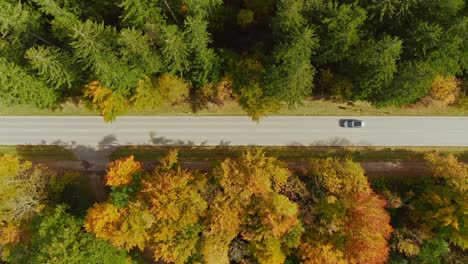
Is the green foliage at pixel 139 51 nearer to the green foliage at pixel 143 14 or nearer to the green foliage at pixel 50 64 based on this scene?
the green foliage at pixel 143 14

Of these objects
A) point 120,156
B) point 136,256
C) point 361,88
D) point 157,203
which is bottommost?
point 136,256

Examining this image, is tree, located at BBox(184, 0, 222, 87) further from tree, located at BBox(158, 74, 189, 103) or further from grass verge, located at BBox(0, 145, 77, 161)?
grass verge, located at BBox(0, 145, 77, 161)

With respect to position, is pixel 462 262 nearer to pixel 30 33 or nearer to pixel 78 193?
pixel 78 193

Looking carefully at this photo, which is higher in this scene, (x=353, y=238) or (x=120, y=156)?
(x=120, y=156)

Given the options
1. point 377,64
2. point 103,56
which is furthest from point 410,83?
point 103,56

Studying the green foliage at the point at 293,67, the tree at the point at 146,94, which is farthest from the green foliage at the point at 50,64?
the green foliage at the point at 293,67

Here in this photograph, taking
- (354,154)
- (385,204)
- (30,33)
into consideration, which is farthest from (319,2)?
(30,33)

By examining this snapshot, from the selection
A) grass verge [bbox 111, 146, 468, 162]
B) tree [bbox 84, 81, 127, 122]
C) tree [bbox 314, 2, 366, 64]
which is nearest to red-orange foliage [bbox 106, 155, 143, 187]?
tree [bbox 84, 81, 127, 122]
